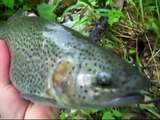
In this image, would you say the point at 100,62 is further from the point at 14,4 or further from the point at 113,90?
the point at 14,4

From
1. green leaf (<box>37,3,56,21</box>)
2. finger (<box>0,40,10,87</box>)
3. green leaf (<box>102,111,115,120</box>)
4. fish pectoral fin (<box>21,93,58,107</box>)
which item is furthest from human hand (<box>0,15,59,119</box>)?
green leaf (<box>37,3,56,21</box>)

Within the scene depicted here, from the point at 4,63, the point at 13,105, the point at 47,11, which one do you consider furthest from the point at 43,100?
the point at 47,11

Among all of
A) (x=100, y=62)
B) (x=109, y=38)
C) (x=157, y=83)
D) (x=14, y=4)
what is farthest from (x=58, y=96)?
(x=14, y=4)

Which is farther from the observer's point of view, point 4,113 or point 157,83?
point 157,83

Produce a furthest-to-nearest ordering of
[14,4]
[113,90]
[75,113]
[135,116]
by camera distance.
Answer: [14,4], [75,113], [135,116], [113,90]

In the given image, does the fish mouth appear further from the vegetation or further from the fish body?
the vegetation

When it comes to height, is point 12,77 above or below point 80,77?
below

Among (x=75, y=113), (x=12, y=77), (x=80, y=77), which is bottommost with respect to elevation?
(x=75, y=113)

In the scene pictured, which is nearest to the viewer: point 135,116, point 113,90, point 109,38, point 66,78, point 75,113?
point 113,90
